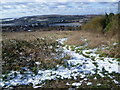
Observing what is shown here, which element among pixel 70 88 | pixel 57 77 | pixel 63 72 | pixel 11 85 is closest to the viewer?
pixel 70 88

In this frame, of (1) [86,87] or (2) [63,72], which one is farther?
(2) [63,72]

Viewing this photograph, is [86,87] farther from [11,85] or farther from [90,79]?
[11,85]

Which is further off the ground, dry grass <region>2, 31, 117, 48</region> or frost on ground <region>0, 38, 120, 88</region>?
dry grass <region>2, 31, 117, 48</region>

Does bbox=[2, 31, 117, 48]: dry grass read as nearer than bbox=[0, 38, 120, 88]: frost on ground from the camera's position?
No

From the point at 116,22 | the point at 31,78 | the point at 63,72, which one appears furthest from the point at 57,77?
the point at 116,22

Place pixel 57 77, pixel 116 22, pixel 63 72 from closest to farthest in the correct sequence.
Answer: pixel 57 77, pixel 63 72, pixel 116 22

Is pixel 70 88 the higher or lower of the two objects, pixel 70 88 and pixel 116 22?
the lower

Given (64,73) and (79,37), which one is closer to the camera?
(64,73)

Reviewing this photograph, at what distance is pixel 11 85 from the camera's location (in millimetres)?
6590

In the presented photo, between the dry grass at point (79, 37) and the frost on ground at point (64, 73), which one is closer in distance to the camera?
the frost on ground at point (64, 73)

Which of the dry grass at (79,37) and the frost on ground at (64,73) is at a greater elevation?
the dry grass at (79,37)

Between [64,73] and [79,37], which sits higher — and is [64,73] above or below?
below

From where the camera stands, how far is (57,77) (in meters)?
7.22

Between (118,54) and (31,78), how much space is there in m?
6.29
